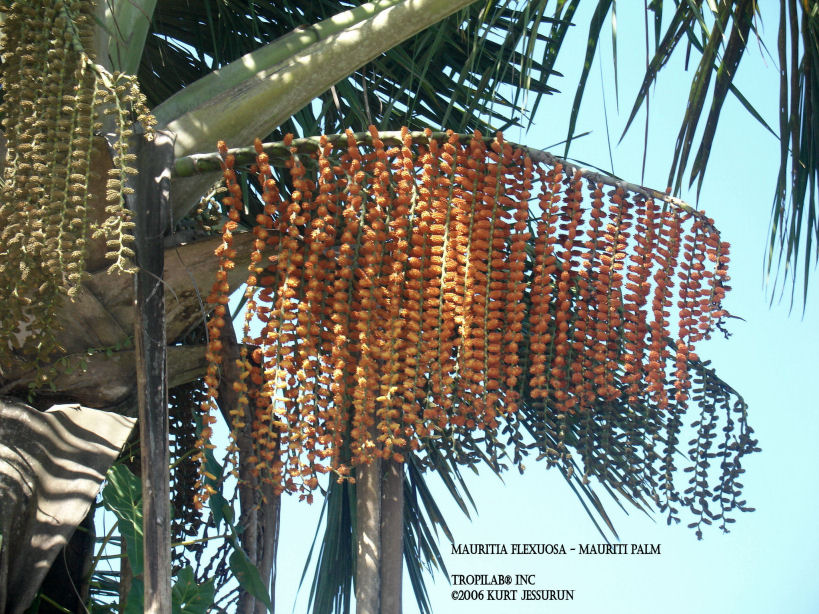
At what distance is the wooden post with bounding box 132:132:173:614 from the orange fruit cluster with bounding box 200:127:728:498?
0.12m

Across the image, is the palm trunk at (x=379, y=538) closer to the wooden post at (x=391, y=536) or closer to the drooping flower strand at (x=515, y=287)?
the wooden post at (x=391, y=536)

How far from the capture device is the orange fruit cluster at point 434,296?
198cm

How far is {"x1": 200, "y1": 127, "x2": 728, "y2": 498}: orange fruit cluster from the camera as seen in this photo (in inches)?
77.9

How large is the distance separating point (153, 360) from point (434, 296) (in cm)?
54

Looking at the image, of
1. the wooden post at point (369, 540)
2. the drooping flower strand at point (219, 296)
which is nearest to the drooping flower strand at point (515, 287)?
the wooden post at point (369, 540)

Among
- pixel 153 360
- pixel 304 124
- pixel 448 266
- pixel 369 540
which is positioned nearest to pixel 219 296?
pixel 153 360

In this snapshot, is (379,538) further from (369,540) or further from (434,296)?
(434,296)

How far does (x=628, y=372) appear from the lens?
211 centimetres

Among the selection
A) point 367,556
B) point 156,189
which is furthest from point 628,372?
point 156,189

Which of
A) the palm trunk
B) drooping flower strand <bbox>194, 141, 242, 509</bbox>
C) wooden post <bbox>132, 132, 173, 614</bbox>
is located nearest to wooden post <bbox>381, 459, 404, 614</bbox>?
the palm trunk

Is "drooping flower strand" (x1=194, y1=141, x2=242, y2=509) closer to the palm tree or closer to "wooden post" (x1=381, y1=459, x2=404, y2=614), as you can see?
the palm tree

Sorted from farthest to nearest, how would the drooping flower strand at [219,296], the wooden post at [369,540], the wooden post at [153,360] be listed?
the wooden post at [369,540] → the drooping flower strand at [219,296] → the wooden post at [153,360]

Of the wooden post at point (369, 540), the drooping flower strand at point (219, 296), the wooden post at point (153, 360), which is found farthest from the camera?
the wooden post at point (369, 540)

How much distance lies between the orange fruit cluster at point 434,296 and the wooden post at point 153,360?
118 mm
